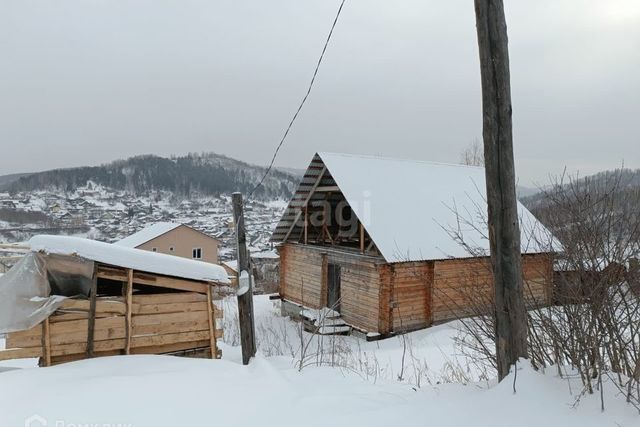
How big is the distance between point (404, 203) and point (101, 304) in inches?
441

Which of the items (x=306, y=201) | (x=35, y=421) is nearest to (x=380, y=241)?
(x=306, y=201)

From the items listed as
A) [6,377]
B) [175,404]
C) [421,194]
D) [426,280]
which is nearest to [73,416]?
[175,404]

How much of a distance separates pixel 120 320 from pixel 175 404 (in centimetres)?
360

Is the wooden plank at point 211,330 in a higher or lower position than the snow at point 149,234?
higher

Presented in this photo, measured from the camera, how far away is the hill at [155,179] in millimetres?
97562

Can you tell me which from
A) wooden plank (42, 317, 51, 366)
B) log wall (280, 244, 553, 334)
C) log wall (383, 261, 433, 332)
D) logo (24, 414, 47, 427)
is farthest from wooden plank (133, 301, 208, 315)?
log wall (383, 261, 433, 332)

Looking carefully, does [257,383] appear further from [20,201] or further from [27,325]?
[20,201]

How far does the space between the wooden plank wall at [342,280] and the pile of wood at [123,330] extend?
4.44m

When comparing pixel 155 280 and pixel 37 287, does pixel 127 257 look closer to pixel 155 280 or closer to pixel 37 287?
pixel 155 280

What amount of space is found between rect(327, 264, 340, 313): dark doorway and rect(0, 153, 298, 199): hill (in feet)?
250

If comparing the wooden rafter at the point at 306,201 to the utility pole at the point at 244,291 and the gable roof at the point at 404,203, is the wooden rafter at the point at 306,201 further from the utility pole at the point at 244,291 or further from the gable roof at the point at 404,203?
the utility pole at the point at 244,291

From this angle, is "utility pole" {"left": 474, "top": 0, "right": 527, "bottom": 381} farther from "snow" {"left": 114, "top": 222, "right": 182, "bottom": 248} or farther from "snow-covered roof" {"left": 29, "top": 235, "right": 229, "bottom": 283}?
"snow" {"left": 114, "top": 222, "right": 182, "bottom": 248}

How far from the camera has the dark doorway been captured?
1623 cm

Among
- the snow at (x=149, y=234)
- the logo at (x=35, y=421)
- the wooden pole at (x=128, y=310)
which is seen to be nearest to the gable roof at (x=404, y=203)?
the wooden pole at (x=128, y=310)
